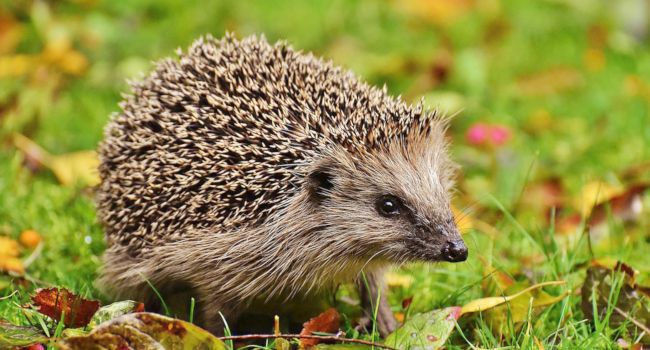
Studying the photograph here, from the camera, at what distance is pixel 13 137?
6.33 m

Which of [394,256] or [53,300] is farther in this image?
[394,256]

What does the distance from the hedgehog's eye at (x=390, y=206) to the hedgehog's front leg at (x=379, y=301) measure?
40 cm

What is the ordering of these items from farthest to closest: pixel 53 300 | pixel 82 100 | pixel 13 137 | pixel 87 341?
pixel 82 100, pixel 13 137, pixel 53 300, pixel 87 341

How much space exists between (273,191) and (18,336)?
130 centimetres

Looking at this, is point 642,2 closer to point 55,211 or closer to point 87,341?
point 55,211

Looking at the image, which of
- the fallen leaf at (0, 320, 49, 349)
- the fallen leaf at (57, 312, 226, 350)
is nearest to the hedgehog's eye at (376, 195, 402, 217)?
the fallen leaf at (57, 312, 226, 350)

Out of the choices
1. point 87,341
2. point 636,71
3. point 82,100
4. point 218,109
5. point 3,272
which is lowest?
point 87,341

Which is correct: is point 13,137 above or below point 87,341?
above

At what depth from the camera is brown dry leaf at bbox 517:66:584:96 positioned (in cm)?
828

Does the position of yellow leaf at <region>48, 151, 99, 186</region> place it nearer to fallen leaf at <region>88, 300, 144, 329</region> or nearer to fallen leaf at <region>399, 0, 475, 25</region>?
fallen leaf at <region>88, 300, 144, 329</region>

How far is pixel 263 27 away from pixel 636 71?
360 cm

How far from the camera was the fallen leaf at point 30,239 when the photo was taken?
5.12m

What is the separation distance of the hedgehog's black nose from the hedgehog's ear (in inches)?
25.1

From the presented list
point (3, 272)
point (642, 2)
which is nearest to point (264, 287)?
point (3, 272)
